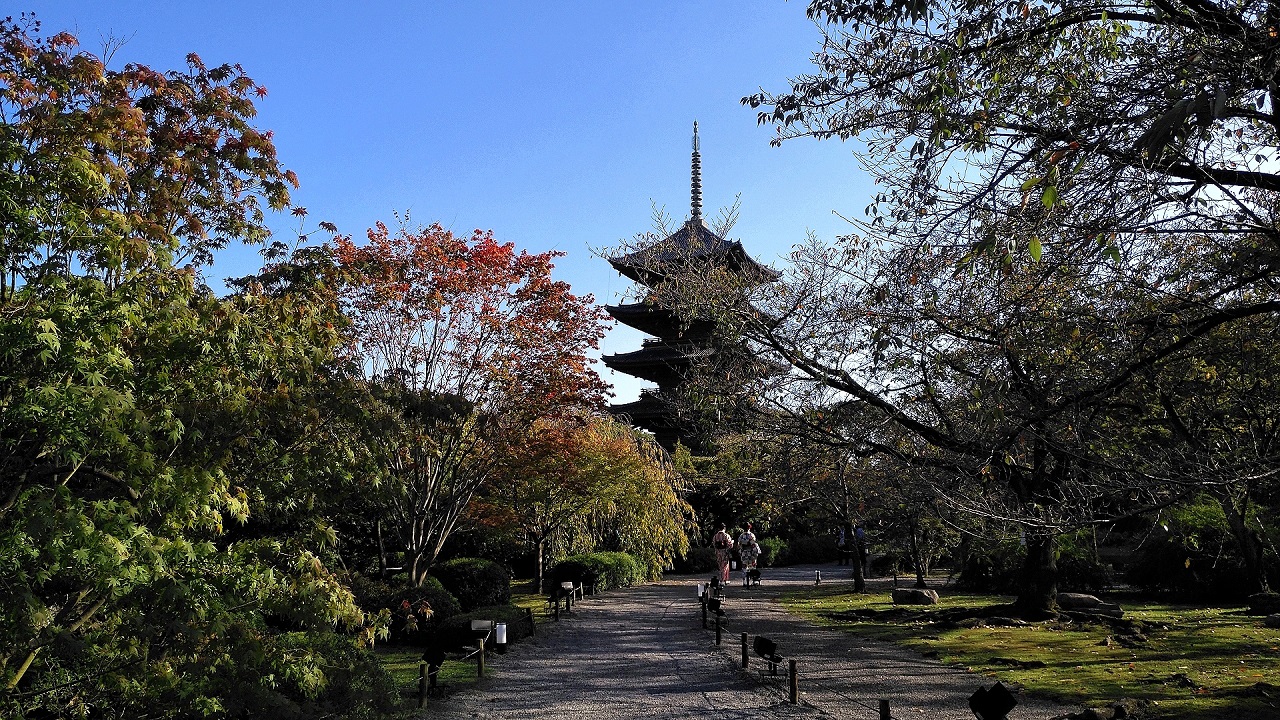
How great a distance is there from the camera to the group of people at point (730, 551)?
26.0 metres

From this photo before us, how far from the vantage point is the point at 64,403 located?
16.7 ft

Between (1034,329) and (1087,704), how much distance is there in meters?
3.92

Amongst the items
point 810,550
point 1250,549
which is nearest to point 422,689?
point 1250,549

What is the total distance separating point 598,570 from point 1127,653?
14.7 metres

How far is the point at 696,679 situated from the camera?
10891 mm

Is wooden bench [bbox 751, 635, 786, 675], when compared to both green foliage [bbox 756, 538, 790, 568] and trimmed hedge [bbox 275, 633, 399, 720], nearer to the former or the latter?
trimmed hedge [bbox 275, 633, 399, 720]

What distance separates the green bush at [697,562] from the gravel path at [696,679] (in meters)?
17.0

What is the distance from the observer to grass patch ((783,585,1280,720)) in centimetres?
905

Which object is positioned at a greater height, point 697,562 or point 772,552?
point 772,552

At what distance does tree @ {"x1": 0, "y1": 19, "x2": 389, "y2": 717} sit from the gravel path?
2.87 meters

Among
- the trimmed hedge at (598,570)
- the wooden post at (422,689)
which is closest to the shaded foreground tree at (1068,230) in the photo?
the wooden post at (422,689)

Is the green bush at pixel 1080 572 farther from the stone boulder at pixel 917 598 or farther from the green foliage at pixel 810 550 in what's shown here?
the green foliage at pixel 810 550

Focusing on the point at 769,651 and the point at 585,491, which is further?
the point at 585,491

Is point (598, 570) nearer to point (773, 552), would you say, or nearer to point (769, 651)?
point (769, 651)
